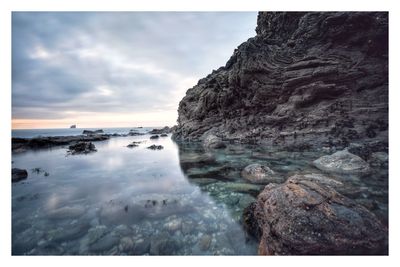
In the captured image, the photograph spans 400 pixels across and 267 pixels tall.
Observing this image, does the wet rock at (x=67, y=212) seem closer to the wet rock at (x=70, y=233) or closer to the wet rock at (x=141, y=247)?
the wet rock at (x=70, y=233)

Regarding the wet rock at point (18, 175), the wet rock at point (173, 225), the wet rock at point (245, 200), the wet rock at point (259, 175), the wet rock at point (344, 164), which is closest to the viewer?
the wet rock at point (173, 225)

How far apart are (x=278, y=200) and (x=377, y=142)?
591 inches

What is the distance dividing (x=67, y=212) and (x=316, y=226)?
8.50 m

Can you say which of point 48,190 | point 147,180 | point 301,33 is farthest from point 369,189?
point 301,33

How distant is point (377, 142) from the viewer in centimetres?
1511

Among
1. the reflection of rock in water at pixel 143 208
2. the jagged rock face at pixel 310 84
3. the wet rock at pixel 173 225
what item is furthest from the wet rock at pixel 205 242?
the jagged rock face at pixel 310 84

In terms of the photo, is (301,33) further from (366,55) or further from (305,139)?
(305,139)

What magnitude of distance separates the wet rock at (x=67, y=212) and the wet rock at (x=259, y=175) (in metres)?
8.04

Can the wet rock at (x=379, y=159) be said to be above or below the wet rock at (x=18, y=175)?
above

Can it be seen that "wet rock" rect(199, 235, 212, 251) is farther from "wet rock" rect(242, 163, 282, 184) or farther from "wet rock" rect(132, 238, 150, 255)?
"wet rock" rect(242, 163, 282, 184)

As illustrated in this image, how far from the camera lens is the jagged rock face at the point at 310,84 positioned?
20.0 metres

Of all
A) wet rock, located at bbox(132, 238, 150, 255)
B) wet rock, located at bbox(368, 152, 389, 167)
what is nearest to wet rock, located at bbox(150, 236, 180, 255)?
wet rock, located at bbox(132, 238, 150, 255)

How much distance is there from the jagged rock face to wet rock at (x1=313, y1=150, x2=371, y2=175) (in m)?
5.05
